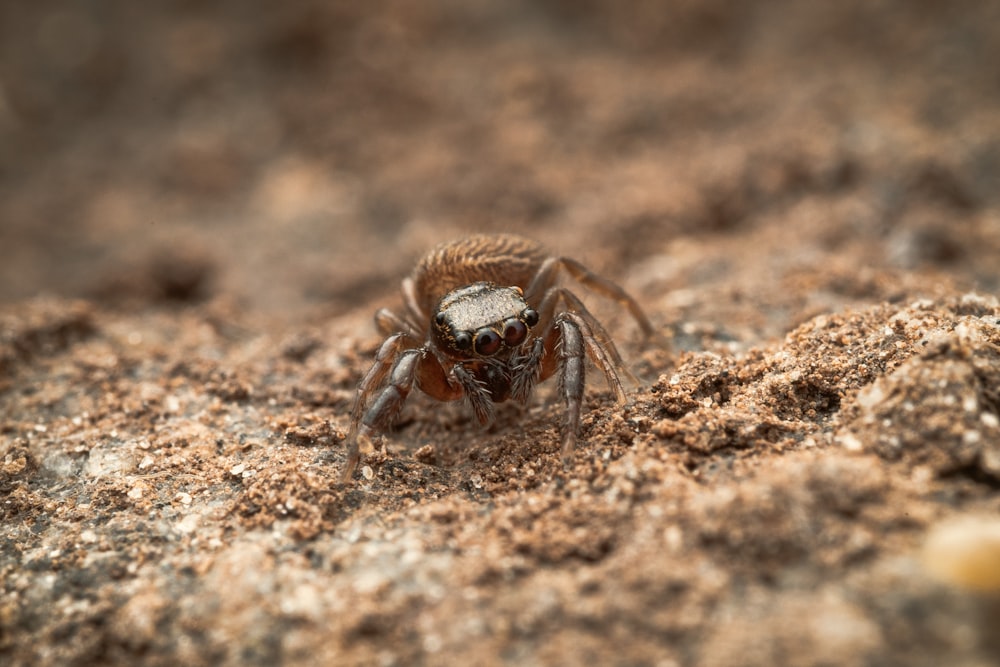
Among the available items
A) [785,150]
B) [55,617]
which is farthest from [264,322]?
[785,150]

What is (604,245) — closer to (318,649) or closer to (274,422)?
(274,422)

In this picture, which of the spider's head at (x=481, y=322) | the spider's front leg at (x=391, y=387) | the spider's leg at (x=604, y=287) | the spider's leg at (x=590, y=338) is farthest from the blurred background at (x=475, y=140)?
the spider's front leg at (x=391, y=387)

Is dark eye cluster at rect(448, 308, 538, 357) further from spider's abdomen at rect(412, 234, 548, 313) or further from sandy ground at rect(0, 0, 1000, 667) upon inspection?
spider's abdomen at rect(412, 234, 548, 313)

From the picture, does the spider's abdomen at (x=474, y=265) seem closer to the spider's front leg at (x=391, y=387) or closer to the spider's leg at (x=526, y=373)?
the spider's front leg at (x=391, y=387)

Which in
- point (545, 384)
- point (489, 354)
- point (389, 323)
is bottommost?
point (545, 384)

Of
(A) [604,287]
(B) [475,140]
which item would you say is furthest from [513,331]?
(B) [475,140]

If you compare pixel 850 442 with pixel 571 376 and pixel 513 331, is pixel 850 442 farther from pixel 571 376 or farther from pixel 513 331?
pixel 513 331

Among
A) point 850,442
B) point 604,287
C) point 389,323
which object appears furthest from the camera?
point 604,287
